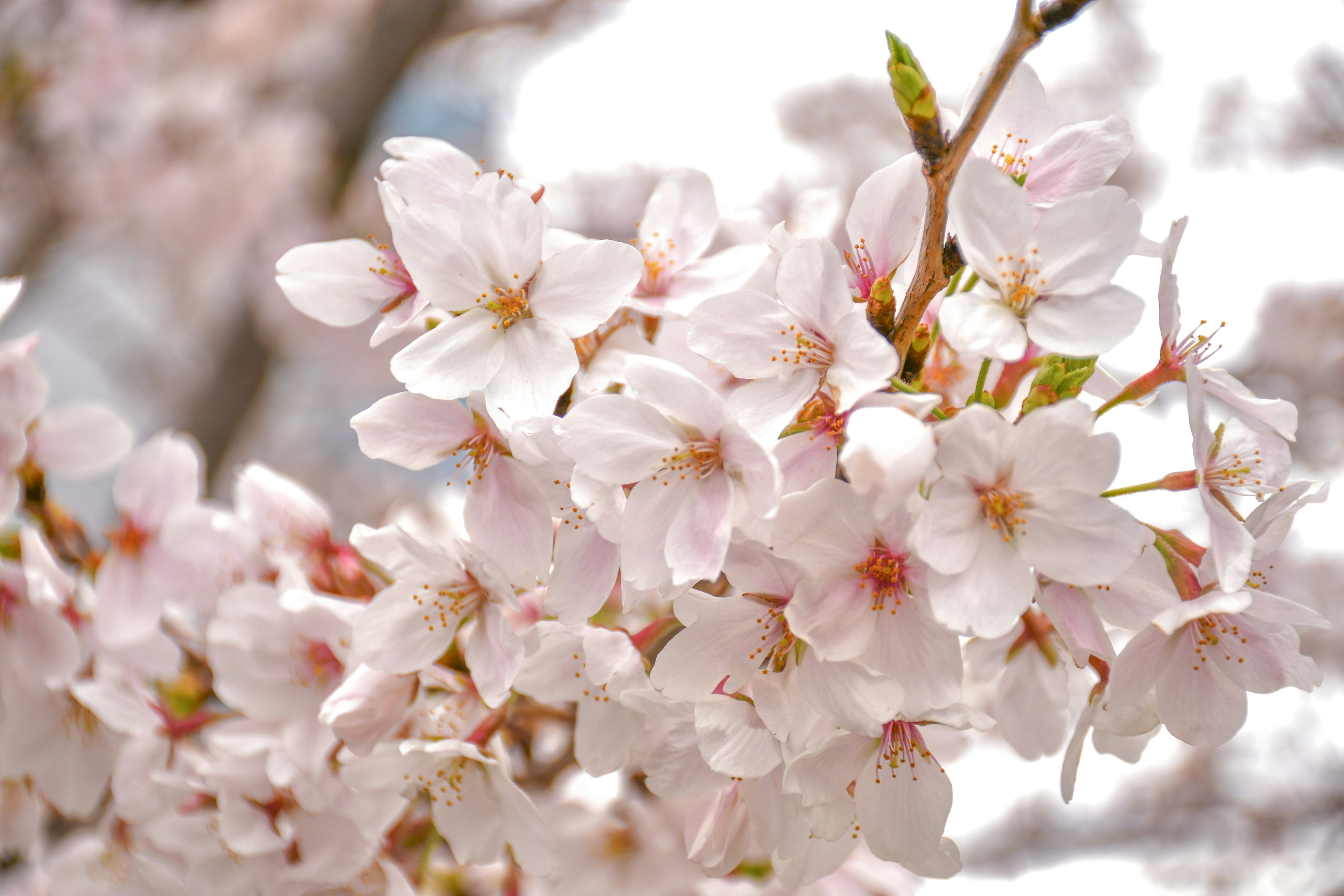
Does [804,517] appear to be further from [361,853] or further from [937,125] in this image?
[361,853]

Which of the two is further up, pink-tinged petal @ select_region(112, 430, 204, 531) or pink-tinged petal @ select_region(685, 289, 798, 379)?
pink-tinged petal @ select_region(685, 289, 798, 379)

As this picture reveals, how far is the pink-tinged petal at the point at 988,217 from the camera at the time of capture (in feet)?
2.28

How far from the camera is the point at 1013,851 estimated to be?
2.29m

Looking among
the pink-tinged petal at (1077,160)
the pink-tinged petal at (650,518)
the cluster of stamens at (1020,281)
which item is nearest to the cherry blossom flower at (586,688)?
the pink-tinged petal at (650,518)

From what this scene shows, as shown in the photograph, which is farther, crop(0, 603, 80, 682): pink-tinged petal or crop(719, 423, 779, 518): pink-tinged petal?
crop(0, 603, 80, 682): pink-tinged petal

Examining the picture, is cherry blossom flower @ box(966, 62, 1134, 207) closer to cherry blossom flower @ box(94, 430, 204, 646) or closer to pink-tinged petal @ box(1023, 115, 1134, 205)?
pink-tinged petal @ box(1023, 115, 1134, 205)

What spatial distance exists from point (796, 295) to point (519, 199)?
0.86 ft

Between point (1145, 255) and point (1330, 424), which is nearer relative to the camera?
point (1145, 255)

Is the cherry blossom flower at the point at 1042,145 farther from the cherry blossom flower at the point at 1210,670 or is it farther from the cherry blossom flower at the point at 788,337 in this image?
the cherry blossom flower at the point at 1210,670

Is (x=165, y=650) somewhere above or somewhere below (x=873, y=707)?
below

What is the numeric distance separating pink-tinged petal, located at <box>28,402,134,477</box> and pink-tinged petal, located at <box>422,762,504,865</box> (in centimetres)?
63

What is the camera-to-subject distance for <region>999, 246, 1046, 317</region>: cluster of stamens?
2.35 ft

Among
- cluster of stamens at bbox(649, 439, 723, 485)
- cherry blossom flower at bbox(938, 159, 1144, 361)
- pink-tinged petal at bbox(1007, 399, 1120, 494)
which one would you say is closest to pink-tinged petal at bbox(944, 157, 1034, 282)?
cherry blossom flower at bbox(938, 159, 1144, 361)

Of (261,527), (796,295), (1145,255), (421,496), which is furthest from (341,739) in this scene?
(421,496)
